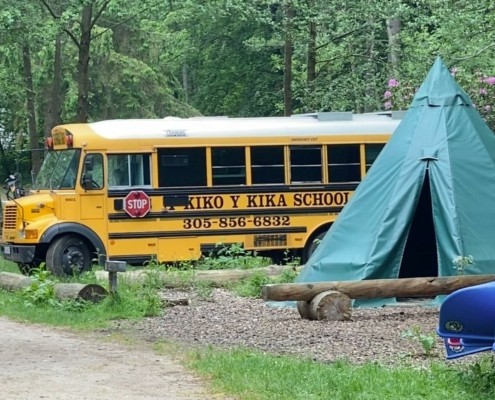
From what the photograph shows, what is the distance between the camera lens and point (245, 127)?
20203mm

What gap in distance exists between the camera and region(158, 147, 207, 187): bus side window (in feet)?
64.5

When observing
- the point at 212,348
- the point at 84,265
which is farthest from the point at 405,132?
the point at 84,265

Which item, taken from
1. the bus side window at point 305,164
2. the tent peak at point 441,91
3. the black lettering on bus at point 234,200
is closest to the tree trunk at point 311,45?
the bus side window at point 305,164

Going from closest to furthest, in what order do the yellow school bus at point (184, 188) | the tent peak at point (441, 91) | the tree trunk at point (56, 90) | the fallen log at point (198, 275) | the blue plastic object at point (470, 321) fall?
1. the blue plastic object at point (470, 321)
2. the tent peak at point (441, 91)
3. the fallen log at point (198, 275)
4. the yellow school bus at point (184, 188)
5. the tree trunk at point (56, 90)

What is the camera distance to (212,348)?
10648mm

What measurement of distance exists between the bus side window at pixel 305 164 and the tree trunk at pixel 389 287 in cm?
743

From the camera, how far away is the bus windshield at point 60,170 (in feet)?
63.3

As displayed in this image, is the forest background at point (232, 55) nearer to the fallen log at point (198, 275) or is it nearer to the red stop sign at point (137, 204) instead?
the red stop sign at point (137, 204)

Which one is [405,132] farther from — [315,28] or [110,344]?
[315,28]

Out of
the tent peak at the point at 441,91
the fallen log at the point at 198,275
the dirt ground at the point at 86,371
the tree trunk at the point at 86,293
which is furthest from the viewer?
the fallen log at the point at 198,275

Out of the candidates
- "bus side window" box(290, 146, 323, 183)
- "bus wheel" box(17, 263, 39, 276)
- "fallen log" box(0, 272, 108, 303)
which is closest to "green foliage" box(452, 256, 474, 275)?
"fallen log" box(0, 272, 108, 303)

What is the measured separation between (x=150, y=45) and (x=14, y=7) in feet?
46.4

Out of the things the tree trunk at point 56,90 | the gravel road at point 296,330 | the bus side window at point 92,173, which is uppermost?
the tree trunk at point 56,90

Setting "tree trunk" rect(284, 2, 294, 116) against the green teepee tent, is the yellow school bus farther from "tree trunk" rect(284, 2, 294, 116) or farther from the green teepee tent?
"tree trunk" rect(284, 2, 294, 116)
